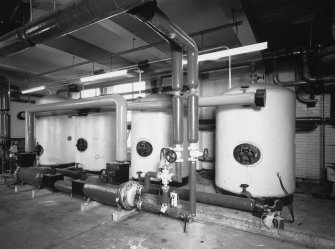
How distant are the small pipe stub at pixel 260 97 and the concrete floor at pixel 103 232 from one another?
7.76 feet

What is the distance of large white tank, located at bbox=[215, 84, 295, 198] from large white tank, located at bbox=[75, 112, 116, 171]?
180 inches

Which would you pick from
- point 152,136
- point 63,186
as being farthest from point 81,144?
point 152,136

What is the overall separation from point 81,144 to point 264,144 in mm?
6414

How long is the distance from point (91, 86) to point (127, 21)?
481cm

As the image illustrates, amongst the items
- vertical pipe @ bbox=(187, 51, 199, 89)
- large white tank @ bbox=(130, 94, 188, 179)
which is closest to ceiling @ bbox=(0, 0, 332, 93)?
vertical pipe @ bbox=(187, 51, 199, 89)

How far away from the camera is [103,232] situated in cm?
398

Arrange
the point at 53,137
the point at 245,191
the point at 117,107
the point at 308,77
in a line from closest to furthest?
the point at 245,191
the point at 117,107
the point at 308,77
the point at 53,137

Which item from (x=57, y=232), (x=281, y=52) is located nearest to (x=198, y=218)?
(x=57, y=232)

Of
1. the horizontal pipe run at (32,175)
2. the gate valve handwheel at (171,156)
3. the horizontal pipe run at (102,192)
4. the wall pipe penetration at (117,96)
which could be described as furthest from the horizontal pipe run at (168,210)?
the horizontal pipe run at (32,175)

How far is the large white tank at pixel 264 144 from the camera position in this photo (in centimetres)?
440

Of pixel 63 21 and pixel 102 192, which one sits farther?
pixel 102 192

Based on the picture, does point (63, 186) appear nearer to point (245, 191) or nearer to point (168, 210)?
point (168, 210)

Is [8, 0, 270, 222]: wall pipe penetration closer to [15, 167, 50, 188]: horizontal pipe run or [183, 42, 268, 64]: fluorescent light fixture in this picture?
A: [183, 42, 268, 64]: fluorescent light fixture

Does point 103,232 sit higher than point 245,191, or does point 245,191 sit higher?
point 245,191
